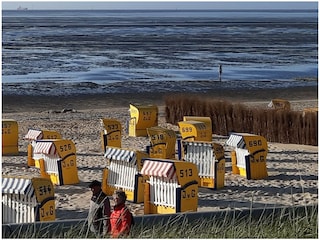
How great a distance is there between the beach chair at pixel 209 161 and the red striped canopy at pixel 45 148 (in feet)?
8.07

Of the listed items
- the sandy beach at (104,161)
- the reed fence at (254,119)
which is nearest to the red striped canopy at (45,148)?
the sandy beach at (104,161)

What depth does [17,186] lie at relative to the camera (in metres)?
10.8

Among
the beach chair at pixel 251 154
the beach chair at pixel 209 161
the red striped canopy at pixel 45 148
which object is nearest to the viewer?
the beach chair at pixel 209 161

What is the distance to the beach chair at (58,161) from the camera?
14250 mm

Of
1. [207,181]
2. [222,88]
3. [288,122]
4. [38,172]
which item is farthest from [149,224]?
[222,88]

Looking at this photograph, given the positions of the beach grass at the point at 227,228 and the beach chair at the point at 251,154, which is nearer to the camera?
the beach grass at the point at 227,228

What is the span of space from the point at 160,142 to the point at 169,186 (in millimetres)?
4411

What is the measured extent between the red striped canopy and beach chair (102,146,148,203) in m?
1.21

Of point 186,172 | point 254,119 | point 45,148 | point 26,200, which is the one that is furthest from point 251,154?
point 254,119

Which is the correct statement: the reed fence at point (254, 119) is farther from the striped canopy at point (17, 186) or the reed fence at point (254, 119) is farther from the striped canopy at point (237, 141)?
the striped canopy at point (17, 186)

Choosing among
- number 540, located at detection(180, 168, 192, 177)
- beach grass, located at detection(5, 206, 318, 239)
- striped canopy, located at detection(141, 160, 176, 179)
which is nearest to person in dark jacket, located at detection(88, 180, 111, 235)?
beach grass, located at detection(5, 206, 318, 239)

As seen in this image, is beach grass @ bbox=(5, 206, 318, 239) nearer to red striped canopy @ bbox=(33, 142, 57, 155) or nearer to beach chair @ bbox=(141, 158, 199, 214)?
beach chair @ bbox=(141, 158, 199, 214)

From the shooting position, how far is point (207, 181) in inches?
560

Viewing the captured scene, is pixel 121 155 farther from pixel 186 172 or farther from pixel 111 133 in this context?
pixel 111 133
